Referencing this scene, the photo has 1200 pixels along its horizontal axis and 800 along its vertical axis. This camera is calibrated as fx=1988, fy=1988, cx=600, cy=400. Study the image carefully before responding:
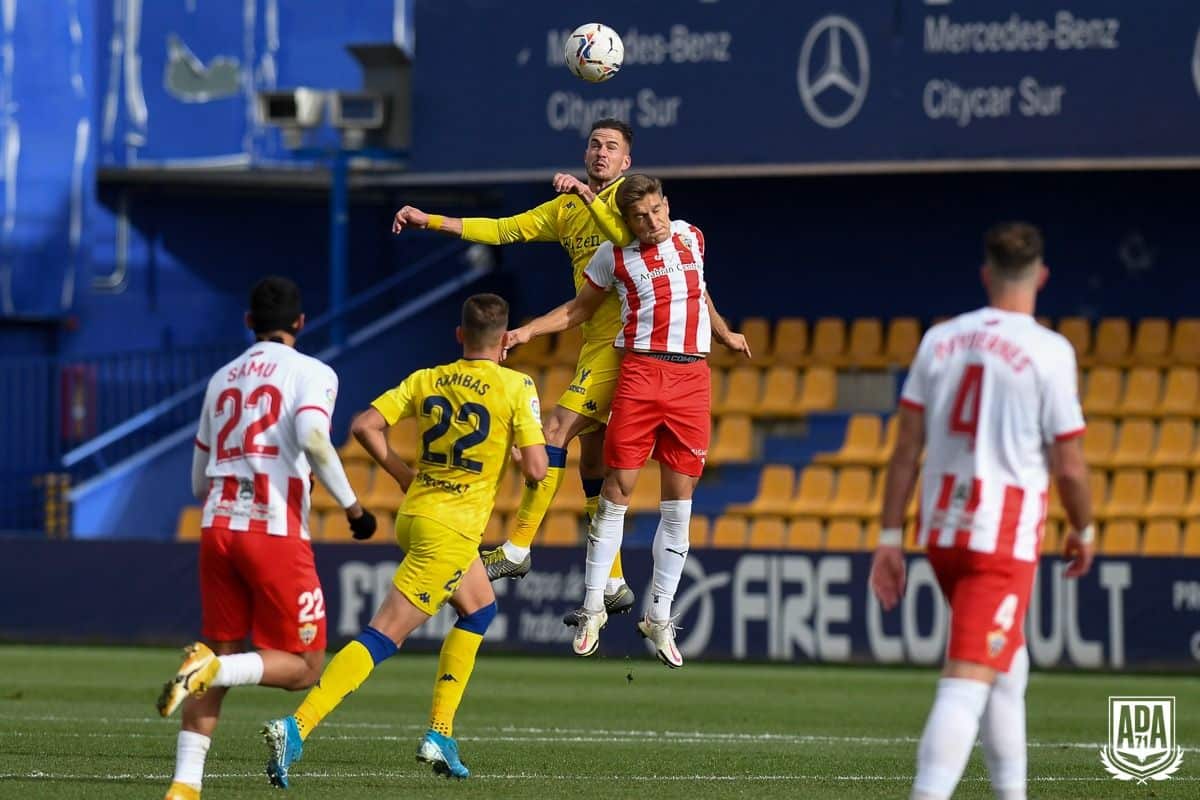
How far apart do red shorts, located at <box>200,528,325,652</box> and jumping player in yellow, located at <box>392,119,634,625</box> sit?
2.62 m

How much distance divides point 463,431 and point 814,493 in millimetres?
11624

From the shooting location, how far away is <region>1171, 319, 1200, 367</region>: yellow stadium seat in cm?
2061

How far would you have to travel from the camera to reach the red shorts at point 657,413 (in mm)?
10750

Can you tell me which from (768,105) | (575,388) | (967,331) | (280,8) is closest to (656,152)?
(768,105)

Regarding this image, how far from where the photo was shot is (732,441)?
21.3 meters

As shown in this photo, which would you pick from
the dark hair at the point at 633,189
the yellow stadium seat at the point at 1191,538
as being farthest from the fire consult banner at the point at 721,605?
the dark hair at the point at 633,189

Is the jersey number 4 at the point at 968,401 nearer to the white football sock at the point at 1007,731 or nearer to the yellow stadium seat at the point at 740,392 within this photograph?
the white football sock at the point at 1007,731

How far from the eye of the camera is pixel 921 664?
18203 mm

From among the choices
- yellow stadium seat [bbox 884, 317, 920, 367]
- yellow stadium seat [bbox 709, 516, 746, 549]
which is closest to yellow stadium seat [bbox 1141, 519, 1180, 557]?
yellow stadium seat [bbox 884, 317, 920, 367]

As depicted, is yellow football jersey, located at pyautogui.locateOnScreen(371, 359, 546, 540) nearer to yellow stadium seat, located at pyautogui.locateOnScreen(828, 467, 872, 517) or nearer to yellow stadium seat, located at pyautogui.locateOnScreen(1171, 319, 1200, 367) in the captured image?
yellow stadium seat, located at pyautogui.locateOnScreen(828, 467, 872, 517)

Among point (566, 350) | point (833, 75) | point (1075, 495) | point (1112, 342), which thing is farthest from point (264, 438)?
point (1112, 342)

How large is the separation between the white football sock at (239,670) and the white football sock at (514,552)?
2.89 meters

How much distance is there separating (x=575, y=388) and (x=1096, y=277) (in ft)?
40.7

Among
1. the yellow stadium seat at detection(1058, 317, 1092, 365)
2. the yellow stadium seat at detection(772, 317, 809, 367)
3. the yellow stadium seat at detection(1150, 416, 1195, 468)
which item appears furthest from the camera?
the yellow stadium seat at detection(772, 317, 809, 367)
